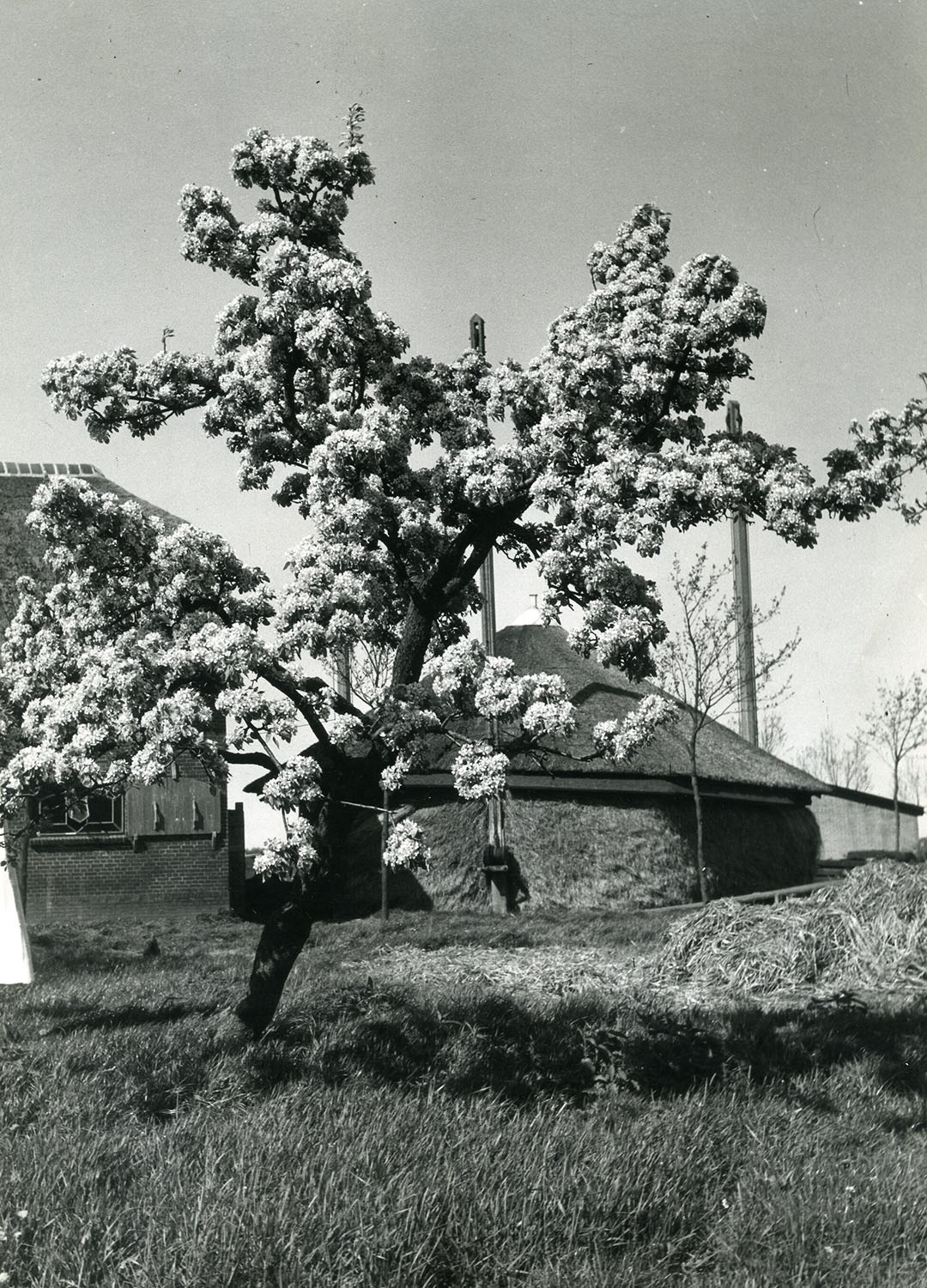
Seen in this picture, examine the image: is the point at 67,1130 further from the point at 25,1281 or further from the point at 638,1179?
the point at 638,1179

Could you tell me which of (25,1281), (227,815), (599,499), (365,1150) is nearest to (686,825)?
(227,815)

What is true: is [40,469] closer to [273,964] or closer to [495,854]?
[495,854]

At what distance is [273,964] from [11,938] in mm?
2660

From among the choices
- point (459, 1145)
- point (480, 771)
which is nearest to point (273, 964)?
point (480, 771)

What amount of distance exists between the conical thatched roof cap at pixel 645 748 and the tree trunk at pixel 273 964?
1215cm

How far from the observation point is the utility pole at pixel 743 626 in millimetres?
22281

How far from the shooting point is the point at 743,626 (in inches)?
885

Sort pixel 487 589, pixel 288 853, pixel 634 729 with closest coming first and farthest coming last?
1. pixel 288 853
2. pixel 634 729
3. pixel 487 589

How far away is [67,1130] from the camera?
522 cm

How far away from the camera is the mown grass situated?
398 cm

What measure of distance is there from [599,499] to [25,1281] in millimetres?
4460

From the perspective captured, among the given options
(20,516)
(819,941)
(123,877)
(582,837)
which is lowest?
(819,941)

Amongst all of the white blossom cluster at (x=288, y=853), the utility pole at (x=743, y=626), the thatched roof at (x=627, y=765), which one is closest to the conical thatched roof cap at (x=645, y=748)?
the thatched roof at (x=627, y=765)

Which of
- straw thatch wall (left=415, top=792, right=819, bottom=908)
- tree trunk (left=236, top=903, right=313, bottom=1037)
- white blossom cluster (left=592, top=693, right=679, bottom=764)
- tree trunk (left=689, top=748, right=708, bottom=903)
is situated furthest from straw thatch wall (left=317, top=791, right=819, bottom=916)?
white blossom cluster (left=592, top=693, right=679, bottom=764)
